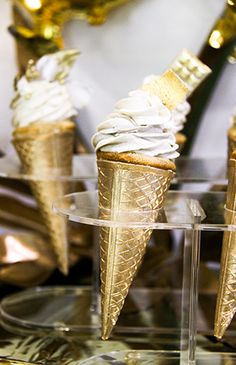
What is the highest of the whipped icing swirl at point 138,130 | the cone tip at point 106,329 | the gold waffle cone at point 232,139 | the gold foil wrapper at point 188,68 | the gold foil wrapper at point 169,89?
the gold foil wrapper at point 188,68

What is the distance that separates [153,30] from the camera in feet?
4.09

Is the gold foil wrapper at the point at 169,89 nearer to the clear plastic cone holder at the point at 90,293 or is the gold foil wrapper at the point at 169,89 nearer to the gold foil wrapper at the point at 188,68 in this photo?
the gold foil wrapper at the point at 188,68

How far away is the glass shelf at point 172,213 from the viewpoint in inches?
29.5

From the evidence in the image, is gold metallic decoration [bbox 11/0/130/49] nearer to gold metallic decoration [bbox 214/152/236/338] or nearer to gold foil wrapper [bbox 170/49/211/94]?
gold foil wrapper [bbox 170/49/211/94]

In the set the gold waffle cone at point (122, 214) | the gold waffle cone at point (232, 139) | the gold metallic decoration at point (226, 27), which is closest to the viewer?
the gold waffle cone at point (122, 214)

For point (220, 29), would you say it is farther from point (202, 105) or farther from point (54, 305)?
point (54, 305)

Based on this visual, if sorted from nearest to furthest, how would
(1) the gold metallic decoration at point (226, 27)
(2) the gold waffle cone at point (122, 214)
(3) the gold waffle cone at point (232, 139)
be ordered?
(2) the gold waffle cone at point (122, 214) → (3) the gold waffle cone at point (232, 139) → (1) the gold metallic decoration at point (226, 27)

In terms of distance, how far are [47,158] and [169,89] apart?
28 cm

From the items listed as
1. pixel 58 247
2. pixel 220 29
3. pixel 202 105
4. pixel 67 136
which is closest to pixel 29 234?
pixel 58 247

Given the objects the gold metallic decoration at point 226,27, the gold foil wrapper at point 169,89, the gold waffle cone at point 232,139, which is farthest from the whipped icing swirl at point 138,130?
the gold metallic decoration at point 226,27

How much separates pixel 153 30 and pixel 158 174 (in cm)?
58

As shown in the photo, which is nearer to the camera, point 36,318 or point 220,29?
point 36,318

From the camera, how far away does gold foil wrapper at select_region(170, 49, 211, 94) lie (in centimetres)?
79

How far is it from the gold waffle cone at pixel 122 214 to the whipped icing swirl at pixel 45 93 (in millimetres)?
245
